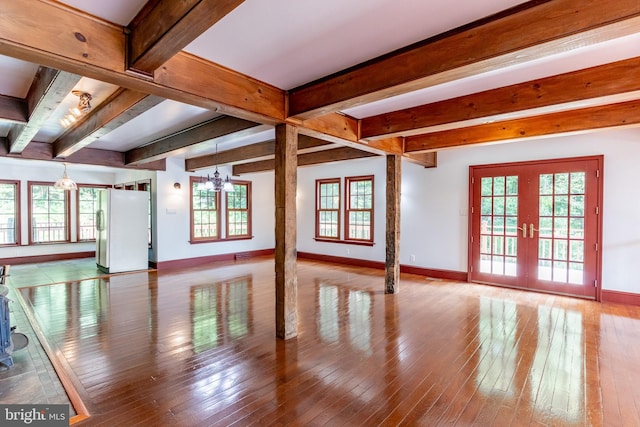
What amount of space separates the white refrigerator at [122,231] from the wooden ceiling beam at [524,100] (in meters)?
5.77

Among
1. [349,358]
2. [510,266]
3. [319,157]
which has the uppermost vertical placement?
[319,157]

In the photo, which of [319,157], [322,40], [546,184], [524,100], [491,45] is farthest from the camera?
[319,157]

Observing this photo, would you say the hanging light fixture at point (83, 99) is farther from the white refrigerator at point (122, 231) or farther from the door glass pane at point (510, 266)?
the door glass pane at point (510, 266)

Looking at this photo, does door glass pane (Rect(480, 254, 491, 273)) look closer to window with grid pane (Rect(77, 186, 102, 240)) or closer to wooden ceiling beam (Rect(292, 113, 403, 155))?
wooden ceiling beam (Rect(292, 113, 403, 155))

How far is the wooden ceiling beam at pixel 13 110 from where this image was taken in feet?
11.2

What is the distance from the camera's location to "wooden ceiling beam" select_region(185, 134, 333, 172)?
5121mm

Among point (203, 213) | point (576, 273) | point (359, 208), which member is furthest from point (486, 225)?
point (203, 213)

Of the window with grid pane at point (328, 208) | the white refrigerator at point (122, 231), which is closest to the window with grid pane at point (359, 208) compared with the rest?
the window with grid pane at point (328, 208)

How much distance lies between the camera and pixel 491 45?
1985 millimetres

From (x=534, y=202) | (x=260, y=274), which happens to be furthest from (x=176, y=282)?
(x=534, y=202)

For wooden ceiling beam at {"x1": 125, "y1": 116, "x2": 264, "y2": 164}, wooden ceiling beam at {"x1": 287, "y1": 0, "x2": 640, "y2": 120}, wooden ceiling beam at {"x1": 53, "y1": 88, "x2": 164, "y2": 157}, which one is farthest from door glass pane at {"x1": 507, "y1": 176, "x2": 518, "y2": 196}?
wooden ceiling beam at {"x1": 53, "y1": 88, "x2": 164, "y2": 157}

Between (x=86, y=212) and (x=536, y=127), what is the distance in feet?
35.5

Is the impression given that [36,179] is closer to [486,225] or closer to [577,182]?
[486,225]

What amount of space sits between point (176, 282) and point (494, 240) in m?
6.02
